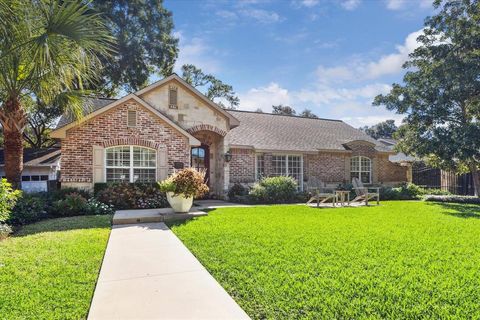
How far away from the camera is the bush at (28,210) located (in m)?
8.78

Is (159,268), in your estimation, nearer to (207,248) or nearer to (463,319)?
(207,248)

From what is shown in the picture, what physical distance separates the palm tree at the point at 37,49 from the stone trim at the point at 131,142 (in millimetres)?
2737

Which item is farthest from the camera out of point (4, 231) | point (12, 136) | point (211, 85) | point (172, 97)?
point (211, 85)

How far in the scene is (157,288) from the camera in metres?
3.84

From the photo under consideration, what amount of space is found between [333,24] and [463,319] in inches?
465

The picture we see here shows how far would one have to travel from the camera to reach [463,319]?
2953 millimetres

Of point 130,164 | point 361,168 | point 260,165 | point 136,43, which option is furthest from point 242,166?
point 136,43

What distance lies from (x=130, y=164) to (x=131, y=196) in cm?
157

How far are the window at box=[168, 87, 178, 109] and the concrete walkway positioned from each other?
30.9 ft

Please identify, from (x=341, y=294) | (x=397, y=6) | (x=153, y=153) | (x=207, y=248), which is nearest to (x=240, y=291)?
(x=341, y=294)

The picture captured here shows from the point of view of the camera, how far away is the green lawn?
324 centimetres

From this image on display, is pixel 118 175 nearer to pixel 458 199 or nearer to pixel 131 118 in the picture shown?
pixel 131 118

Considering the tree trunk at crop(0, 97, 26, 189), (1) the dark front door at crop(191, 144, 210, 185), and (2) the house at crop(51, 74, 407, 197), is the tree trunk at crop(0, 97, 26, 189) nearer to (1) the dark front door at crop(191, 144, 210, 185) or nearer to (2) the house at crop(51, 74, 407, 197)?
(2) the house at crop(51, 74, 407, 197)

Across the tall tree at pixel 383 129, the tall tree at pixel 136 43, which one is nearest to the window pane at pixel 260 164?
the tall tree at pixel 136 43
